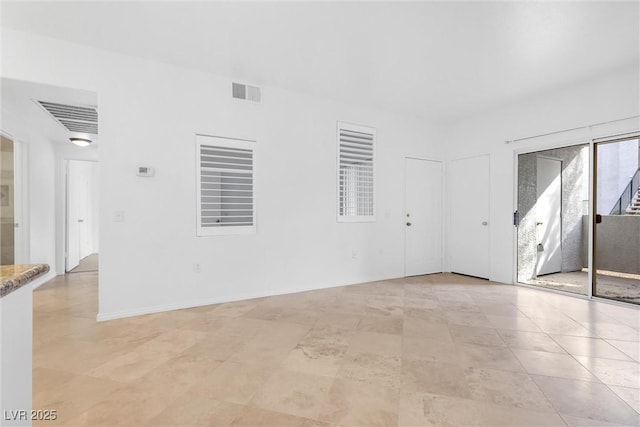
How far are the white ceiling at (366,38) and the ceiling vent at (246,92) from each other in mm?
94

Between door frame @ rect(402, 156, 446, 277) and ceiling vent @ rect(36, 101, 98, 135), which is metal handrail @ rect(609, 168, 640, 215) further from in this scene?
ceiling vent @ rect(36, 101, 98, 135)

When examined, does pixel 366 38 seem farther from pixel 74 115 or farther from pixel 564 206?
pixel 564 206

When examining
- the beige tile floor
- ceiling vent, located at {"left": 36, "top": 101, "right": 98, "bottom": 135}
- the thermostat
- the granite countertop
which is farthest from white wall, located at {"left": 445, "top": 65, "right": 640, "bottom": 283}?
ceiling vent, located at {"left": 36, "top": 101, "right": 98, "bottom": 135}

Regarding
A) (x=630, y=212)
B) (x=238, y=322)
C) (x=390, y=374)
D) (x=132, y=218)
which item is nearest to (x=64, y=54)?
(x=132, y=218)

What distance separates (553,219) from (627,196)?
152 cm

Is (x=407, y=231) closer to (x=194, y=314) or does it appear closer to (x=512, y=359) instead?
(x=512, y=359)

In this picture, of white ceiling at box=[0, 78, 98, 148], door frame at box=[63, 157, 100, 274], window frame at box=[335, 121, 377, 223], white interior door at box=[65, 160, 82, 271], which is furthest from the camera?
white interior door at box=[65, 160, 82, 271]

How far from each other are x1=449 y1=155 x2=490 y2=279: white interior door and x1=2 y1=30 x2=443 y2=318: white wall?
1581mm

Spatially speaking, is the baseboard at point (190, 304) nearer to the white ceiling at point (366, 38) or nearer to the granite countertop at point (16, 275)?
the granite countertop at point (16, 275)

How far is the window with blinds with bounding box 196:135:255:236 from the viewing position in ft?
11.9

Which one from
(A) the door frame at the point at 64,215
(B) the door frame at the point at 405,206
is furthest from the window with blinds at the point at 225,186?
(A) the door frame at the point at 64,215

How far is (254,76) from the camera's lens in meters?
3.71

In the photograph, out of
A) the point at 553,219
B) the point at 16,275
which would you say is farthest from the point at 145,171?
the point at 553,219

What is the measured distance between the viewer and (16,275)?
3.39 feet
